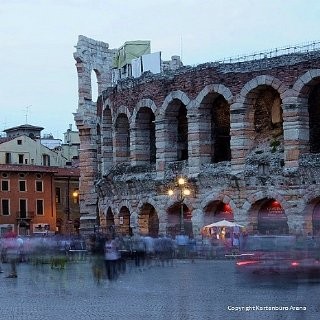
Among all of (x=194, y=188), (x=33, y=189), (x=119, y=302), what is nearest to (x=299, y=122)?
(x=194, y=188)

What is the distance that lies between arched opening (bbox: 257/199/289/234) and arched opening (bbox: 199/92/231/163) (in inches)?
151

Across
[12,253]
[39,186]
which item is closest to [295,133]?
[12,253]

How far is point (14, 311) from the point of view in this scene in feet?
58.3

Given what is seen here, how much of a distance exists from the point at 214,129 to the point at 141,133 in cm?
475

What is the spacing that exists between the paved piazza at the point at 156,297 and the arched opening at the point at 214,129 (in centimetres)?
1294

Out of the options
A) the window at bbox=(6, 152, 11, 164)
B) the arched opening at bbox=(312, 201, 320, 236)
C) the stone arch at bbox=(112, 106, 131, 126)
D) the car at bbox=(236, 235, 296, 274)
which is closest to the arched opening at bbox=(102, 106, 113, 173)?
the stone arch at bbox=(112, 106, 131, 126)

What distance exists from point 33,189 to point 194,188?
3328 cm

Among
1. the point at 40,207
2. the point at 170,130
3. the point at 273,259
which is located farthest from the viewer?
the point at 40,207

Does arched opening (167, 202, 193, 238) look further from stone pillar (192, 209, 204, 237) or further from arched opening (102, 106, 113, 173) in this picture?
arched opening (102, 106, 113, 173)

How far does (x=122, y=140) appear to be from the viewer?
49.3m

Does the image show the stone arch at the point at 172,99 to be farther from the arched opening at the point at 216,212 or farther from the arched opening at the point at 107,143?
the arched opening at the point at 107,143

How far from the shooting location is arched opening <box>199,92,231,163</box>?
4241 centimetres

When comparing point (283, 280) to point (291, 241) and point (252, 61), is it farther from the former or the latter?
point (252, 61)

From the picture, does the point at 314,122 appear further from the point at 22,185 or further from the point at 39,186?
the point at 39,186
